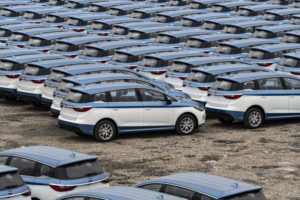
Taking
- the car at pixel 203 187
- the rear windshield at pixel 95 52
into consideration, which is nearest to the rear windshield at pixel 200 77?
the rear windshield at pixel 95 52

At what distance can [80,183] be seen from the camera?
15.7 meters

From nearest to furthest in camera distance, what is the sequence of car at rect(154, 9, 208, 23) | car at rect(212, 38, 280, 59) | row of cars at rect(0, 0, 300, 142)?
row of cars at rect(0, 0, 300, 142), car at rect(212, 38, 280, 59), car at rect(154, 9, 208, 23)

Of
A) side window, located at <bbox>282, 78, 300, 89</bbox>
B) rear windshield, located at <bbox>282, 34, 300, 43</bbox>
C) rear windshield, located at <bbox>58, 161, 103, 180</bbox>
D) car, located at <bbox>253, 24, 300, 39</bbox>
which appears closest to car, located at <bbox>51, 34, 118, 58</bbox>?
car, located at <bbox>253, 24, 300, 39</bbox>

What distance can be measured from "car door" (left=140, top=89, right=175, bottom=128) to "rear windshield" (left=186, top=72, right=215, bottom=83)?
7.64 feet

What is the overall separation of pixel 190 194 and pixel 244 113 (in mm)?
9745

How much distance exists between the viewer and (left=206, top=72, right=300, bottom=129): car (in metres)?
23.6

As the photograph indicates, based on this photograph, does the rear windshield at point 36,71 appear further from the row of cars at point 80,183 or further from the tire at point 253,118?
the row of cars at point 80,183

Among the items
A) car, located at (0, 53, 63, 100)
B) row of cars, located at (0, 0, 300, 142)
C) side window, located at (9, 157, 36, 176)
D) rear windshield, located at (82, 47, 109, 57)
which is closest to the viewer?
side window, located at (9, 157, 36, 176)

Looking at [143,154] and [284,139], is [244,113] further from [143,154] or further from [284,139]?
[143,154]

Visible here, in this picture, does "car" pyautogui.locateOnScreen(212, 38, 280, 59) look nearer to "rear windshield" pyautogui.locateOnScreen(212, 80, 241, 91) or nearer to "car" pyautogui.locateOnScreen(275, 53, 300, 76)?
"car" pyautogui.locateOnScreen(275, 53, 300, 76)

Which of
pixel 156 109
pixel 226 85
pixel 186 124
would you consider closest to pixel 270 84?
pixel 226 85

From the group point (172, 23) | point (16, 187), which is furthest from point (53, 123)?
point (172, 23)

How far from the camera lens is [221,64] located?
26.2 metres

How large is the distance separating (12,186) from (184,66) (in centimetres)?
1241
